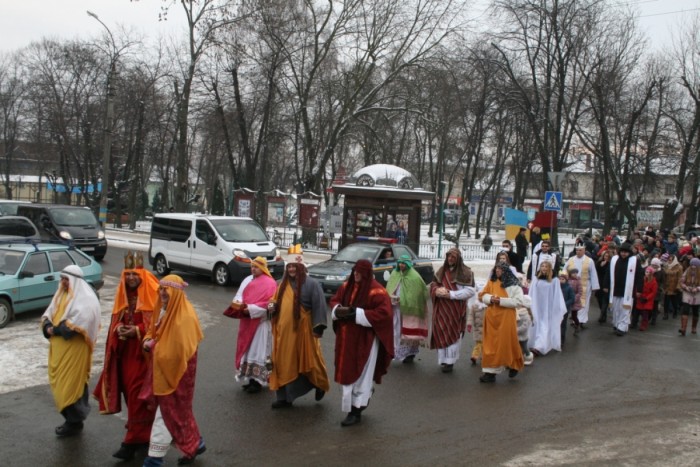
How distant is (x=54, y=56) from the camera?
144 feet

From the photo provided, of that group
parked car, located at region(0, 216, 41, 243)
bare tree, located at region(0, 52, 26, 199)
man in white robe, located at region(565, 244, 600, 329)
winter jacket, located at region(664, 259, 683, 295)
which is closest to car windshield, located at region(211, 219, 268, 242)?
parked car, located at region(0, 216, 41, 243)

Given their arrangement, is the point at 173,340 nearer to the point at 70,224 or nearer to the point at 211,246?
the point at 211,246

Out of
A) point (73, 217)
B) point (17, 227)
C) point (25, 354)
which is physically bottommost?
point (25, 354)

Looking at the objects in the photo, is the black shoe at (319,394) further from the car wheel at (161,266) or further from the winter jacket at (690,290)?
the car wheel at (161,266)

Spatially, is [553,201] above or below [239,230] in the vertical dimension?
above

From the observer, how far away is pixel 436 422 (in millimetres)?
7098

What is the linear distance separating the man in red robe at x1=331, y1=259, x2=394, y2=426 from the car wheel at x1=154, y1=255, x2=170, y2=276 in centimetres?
1333

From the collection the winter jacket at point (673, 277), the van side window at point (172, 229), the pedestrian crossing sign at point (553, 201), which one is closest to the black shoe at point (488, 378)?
the winter jacket at point (673, 277)

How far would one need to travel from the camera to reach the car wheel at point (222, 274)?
17.8m

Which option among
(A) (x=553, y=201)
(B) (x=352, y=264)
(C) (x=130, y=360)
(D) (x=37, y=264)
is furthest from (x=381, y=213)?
(C) (x=130, y=360)

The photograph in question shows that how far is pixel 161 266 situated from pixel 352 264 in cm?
636

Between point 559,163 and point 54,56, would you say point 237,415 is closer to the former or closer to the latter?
point 559,163

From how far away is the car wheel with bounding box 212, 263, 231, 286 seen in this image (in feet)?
58.5

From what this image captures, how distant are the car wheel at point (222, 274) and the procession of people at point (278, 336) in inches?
281
